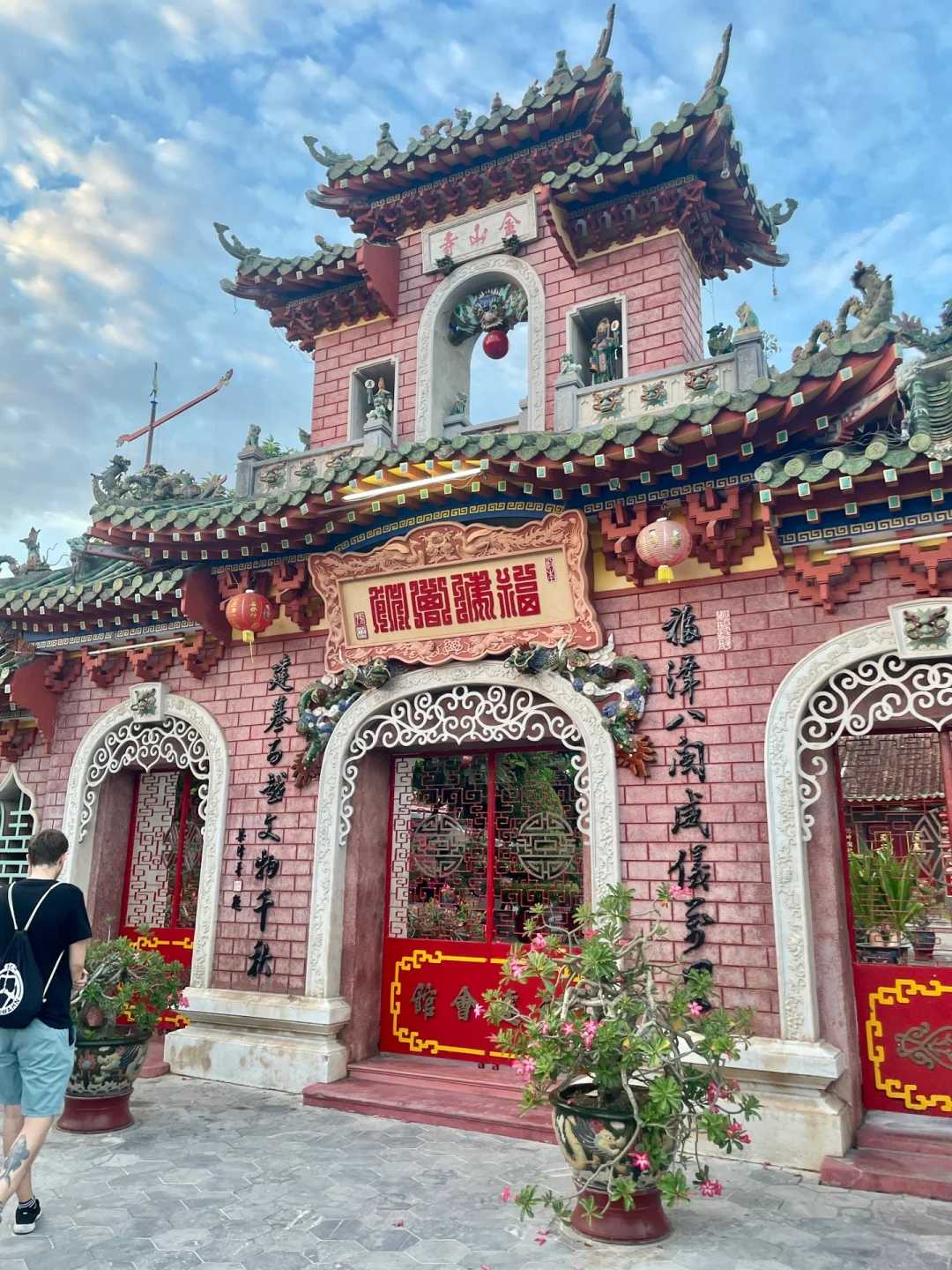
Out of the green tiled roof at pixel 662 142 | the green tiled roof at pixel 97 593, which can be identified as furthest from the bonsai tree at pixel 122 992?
the green tiled roof at pixel 662 142

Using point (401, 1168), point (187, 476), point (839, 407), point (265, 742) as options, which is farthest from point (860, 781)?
point (187, 476)

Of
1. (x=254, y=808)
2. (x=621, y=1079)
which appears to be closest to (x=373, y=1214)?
(x=621, y=1079)

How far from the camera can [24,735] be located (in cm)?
932

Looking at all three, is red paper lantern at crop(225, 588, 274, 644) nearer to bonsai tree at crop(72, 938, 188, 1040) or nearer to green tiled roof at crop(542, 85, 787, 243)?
bonsai tree at crop(72, 938, 188, 1040)

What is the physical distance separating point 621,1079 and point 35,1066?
9.12ft

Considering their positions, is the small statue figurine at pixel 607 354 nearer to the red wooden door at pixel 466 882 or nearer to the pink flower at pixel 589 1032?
the red wooden door at pixel 466 882

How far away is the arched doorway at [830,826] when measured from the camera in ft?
17.6

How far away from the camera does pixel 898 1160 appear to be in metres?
4.95

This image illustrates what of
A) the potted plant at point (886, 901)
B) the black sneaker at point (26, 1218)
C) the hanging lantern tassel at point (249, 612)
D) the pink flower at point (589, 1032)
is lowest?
the black sneaker at point (26, 1218)

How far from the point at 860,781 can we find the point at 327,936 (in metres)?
4.20

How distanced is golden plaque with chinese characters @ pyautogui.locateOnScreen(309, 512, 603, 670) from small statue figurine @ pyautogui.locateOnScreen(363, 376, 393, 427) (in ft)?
4.48

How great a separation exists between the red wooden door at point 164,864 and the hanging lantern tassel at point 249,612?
7.06 feet

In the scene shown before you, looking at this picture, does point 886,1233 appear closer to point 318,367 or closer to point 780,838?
point 780,838

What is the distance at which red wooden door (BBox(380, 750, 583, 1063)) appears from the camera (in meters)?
6.85
